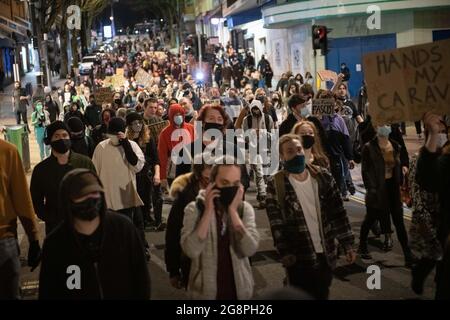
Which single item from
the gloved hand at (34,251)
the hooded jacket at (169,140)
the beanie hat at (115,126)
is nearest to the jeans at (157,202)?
the hooded jacket at (169,140)

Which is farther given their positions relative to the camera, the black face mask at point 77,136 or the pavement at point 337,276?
the black face mask at point 77,136

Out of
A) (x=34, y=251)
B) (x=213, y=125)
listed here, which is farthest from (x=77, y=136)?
(x=34, y=251)

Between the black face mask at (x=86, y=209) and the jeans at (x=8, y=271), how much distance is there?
4.17 ft

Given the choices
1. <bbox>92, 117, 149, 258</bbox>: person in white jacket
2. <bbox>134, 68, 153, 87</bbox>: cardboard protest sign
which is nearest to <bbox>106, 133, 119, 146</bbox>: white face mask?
<bbox>92, 117, 149, 258</bbox>: person in white jacket

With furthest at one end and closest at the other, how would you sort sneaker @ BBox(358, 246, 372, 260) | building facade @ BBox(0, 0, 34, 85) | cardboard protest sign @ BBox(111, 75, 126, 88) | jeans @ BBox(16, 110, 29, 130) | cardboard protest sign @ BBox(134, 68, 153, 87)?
building facade @ BBox(0, 0, 34, 85)
jeans @ BBox(16, 110, 29, 130)
cardboard protest sign @ BBox(111, 75, 126, 88)
cardboard protest sign @ BBox(134, 68, 153, 87)
sneaker @ BBox(358, 246, 372, 260)

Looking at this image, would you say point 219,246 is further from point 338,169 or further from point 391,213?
point 338,169

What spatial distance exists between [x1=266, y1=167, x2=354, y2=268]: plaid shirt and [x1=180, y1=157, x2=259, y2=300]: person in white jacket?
0.92 meters

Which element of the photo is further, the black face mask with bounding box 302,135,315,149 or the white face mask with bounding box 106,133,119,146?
the white face mask with bounding box 106,133,119,146

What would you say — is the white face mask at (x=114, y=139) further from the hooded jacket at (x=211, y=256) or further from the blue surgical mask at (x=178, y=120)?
the hooded jacket at (x=211, y=256)

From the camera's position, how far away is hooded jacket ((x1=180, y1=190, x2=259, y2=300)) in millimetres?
4629

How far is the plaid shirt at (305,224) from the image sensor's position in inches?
220

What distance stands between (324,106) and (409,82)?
14.7 ft

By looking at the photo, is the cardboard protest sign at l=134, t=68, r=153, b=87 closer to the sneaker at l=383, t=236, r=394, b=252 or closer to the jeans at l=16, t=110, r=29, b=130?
the jeans at l=16, t=110, r=29, b=130

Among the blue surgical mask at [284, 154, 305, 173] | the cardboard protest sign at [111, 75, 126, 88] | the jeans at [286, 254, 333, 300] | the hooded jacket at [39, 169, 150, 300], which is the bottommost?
the jeans at [286, 254, 333, 300]
